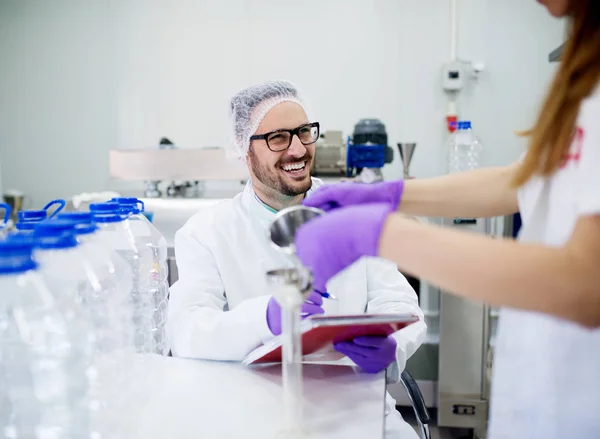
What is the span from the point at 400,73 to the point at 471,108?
509 millimetres

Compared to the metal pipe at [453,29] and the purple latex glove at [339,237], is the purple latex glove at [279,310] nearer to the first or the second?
the purple latex glove at [339,237]

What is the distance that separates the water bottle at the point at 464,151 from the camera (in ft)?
10.3

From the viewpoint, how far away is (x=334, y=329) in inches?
37.4

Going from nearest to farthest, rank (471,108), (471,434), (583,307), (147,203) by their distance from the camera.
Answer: (583,307), (471,434), (147,203), (471,108)

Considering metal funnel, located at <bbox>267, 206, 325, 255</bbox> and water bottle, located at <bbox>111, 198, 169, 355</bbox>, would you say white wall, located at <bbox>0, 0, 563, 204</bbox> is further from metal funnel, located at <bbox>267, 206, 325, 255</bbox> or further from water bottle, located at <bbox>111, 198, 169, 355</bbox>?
metal funnel, located at <bbox>267, 206, 325, 255</bbox>

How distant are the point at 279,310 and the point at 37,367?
499 millimetres

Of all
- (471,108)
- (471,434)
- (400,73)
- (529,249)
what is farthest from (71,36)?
(529,249)

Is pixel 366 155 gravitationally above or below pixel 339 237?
above

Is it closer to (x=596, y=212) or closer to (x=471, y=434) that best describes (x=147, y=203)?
(x=471, y=434)

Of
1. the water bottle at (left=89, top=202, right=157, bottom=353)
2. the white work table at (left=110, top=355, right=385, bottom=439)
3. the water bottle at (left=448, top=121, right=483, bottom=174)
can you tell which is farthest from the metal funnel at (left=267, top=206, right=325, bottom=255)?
the water bottle at (left=448, top=121, right=483, bottom=174)

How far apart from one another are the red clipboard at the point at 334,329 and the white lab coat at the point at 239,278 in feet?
0.73

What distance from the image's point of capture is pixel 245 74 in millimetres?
3482

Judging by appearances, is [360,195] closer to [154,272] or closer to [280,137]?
[280,137]

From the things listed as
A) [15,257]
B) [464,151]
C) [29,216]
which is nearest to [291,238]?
[15,257]
